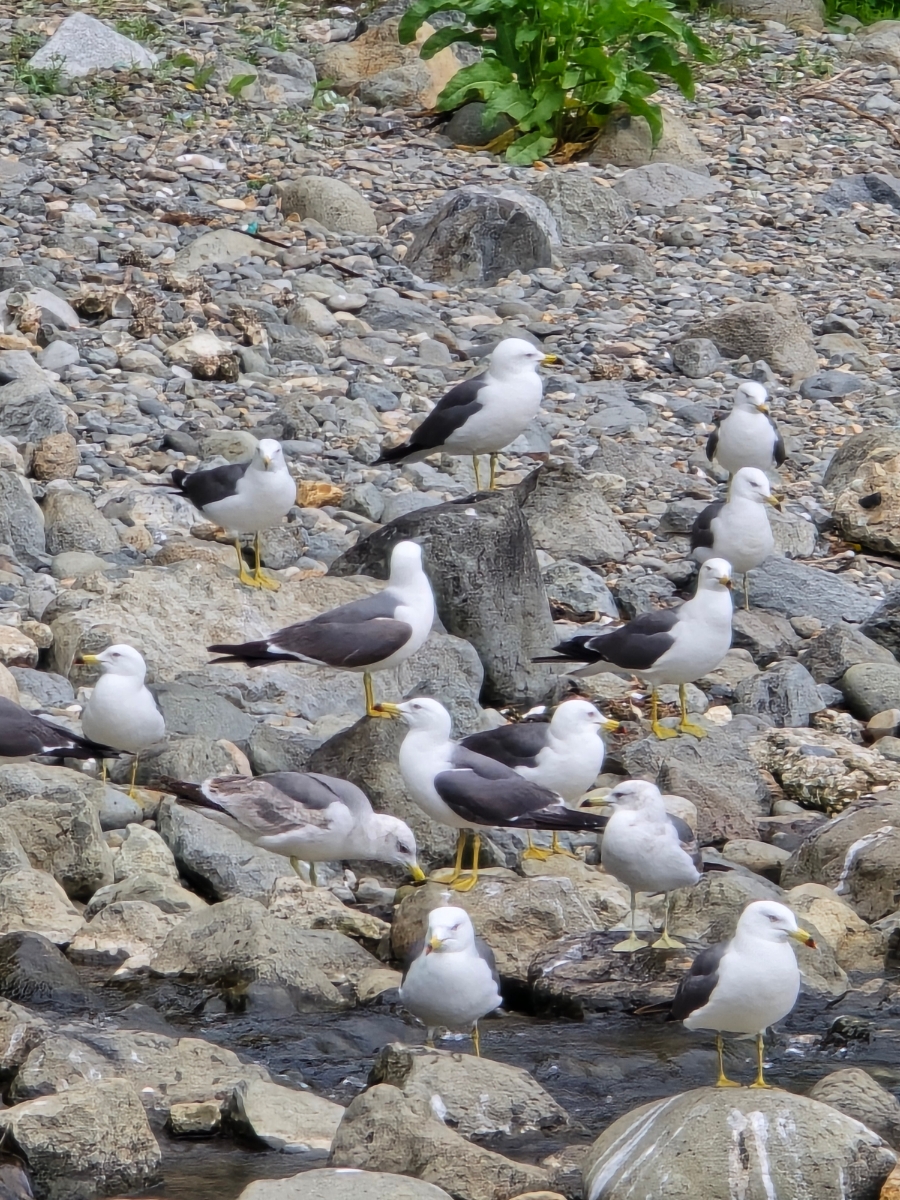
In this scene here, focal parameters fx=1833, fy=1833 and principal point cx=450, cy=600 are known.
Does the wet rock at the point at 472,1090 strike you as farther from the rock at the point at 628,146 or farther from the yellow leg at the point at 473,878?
the rock at the point at 628,146

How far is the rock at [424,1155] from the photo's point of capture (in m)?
4.79

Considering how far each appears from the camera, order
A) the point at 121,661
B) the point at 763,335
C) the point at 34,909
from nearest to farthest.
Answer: the point at 34,909 → the point at 121,661 → the point at 763,335

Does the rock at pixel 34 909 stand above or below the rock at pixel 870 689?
above

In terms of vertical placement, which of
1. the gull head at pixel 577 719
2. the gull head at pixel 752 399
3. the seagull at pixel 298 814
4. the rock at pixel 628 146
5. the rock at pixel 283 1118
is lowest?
the rock at pixel 628 146

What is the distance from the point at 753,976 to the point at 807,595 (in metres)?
5.36

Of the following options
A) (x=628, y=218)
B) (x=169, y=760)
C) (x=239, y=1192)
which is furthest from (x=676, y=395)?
(x=239, y=1192)

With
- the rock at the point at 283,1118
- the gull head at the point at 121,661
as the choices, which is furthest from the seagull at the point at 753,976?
the gull head at the point at 121,661

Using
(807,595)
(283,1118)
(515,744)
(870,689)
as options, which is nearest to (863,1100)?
(283,1118)

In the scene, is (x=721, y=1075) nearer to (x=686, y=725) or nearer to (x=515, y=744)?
(x=515, y=744)

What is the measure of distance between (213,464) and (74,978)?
4.85 metres

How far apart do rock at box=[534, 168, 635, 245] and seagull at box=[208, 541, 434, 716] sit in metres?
7.55

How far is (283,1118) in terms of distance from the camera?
5160 mm

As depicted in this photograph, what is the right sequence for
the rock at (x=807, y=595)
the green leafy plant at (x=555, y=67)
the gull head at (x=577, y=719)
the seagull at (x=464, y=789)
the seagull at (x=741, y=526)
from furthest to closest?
the green leafy plant at (x=555, y=67)
the rock at (x=807, y=595)
the seagull at (x=741, y=526)
the gull head at (x=577, y=719)
the seagull at (x=464, y=789)

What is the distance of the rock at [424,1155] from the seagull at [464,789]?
1.86m
